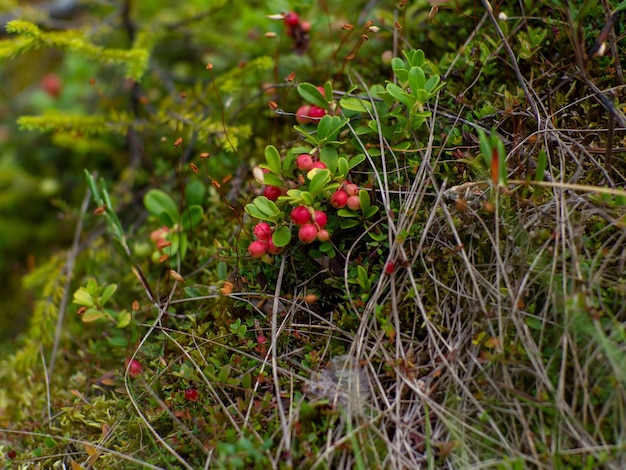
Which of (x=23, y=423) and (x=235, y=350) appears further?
(x=23, y=423)

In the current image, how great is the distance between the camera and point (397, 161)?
79.7 inches

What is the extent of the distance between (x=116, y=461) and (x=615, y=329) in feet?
5.28

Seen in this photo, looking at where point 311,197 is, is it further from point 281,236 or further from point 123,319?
point 123,319

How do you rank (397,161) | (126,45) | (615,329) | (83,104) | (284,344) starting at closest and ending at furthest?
1. (615,329)
2. (284,344)
3. (397,161)
4. (126,45)
5. (83,104)

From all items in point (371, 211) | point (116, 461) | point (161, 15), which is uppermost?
point (161, 15)

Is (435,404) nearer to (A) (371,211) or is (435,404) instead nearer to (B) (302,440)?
(B) (302,440)

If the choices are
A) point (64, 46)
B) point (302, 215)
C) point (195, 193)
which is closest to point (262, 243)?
point (302, 215)

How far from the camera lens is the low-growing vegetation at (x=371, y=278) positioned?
1.54m

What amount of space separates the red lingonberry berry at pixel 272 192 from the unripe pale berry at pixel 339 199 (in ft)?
0.73

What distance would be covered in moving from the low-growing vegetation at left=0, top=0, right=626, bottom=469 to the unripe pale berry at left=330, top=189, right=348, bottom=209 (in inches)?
0.9

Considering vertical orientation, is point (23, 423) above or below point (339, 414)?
below

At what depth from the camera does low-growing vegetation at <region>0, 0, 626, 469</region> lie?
154 cm

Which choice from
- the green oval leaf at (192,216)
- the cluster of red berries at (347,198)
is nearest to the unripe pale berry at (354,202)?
the cluster of red berries at (347,198)

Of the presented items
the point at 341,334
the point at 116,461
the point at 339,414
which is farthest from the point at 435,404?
the point at 116,461
